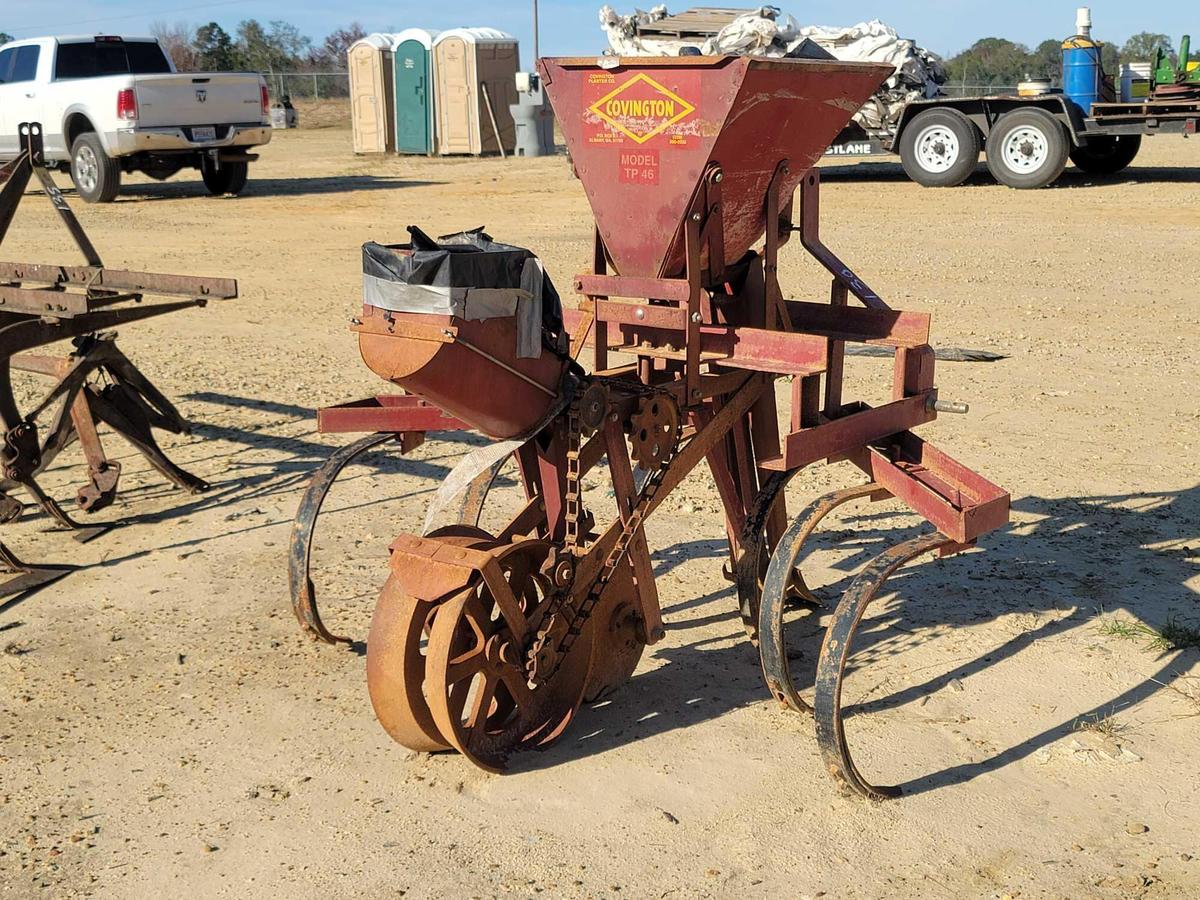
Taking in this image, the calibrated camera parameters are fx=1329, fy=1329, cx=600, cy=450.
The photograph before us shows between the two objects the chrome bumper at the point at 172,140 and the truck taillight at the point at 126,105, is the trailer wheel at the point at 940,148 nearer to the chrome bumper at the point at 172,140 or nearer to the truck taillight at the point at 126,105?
the chrome bumper at the point at 172,140

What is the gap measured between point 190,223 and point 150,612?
39.9 feet

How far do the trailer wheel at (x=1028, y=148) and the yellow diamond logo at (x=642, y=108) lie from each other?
47.9 feet

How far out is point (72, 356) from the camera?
6180 mm

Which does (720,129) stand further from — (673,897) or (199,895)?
(199,895)

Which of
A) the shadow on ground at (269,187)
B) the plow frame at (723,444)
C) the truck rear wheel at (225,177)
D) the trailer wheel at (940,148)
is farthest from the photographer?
the shadow on ground at (269,187)

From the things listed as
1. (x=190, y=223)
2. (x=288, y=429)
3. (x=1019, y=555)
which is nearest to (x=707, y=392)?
(x=1019, y=555)

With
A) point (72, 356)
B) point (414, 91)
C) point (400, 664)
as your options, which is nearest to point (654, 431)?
point (400, 664)

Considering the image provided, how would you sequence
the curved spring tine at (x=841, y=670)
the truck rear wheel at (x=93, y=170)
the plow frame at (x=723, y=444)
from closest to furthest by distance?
1. the curved spring tine at (x=841, y=670)
2. the plow frame at (x=723, y=444)
3. the truck rear wheel at (x=93, y=170)

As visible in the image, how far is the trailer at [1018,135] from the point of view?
16.8 m

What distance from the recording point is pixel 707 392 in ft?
14.0

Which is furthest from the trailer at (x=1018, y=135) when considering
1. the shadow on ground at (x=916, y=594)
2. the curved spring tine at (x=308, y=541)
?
the curved spring tine at (x=308, y=541)

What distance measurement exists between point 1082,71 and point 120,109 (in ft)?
39.7

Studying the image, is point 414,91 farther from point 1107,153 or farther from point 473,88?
point 1107,153

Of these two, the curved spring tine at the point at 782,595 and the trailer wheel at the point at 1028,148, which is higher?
the trailer wheel at the point at 1028,148
